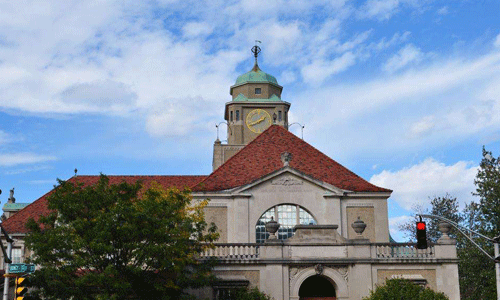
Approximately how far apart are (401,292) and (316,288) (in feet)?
17.4

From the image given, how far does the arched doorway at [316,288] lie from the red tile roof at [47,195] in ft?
37.7

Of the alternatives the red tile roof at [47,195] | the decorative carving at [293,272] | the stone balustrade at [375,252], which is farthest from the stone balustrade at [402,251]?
the red tile roof at [47,195]

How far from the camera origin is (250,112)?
197 feet

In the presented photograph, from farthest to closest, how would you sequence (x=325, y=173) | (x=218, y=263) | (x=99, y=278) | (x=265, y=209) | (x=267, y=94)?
(x=267, y=94) < (x=325, y=173) < (x=265, y=209) < (x=218, y=263) < (x=99, y=278)

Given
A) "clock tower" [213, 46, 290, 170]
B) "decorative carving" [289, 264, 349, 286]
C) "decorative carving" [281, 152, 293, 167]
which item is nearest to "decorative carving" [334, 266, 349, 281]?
"decorative carving" [289, 264, 349, 286]

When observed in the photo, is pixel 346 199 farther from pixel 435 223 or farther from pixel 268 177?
pixel 435 223

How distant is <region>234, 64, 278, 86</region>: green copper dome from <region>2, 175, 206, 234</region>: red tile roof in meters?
16.6

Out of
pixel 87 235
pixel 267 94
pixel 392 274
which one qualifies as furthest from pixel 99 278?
pixel 267 94

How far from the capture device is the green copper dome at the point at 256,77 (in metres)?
61.2

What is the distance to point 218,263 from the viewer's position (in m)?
31.3

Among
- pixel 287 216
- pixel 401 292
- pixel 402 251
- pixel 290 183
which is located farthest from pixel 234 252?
pixel 402 251

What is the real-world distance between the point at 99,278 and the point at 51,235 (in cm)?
292

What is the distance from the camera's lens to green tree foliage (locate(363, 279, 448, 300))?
29.7 meters

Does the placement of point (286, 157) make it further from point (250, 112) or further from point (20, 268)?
point (250, 112)
